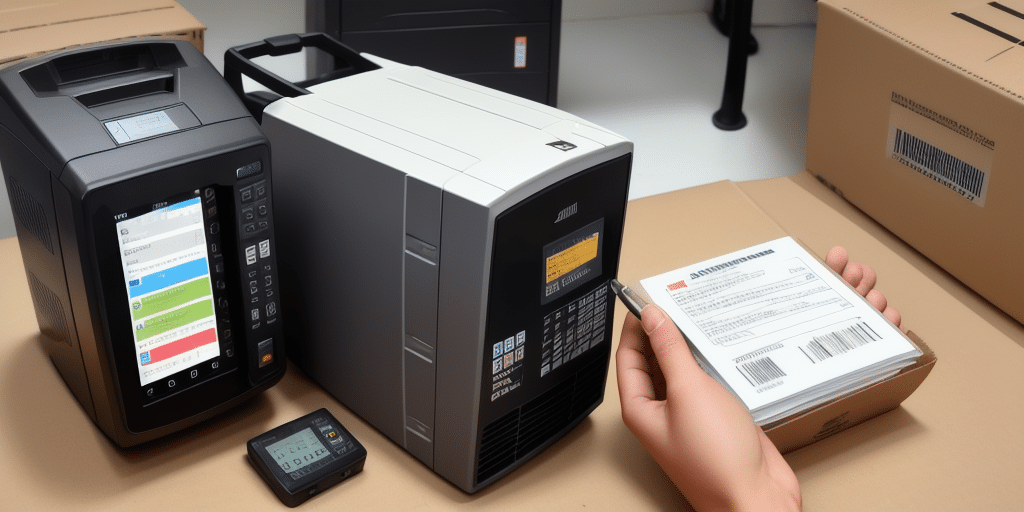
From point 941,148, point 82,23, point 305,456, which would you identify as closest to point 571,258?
point 305,456

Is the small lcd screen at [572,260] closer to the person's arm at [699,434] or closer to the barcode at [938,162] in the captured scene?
the person's arm at [699,434]

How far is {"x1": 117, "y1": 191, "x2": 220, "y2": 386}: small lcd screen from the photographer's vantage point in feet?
1.80

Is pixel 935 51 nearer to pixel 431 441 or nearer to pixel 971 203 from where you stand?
pixel 971 203

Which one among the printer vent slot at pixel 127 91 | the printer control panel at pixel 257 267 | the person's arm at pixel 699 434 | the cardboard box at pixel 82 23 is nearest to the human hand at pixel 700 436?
the person's arm at pixel 699 434

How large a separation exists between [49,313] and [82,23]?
49cm

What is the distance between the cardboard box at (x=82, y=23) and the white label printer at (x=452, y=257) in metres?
0.40

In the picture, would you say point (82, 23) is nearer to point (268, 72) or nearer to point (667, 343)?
point (268, 72)

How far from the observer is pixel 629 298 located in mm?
625

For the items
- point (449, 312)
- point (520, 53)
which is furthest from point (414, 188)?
point (520, 53)

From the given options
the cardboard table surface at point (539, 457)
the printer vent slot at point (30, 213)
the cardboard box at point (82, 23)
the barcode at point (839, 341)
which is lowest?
the cardboard table surface at point (539, 457)

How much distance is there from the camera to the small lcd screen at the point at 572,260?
58 cm

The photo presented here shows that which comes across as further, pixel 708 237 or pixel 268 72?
pixel 708 237

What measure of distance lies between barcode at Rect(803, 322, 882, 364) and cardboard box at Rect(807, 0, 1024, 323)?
0.77 feet

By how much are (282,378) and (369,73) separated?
254 mm
